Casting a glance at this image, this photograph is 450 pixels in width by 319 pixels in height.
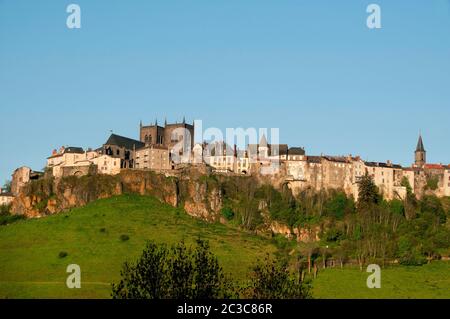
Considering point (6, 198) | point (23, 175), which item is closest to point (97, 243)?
point (23, 175)

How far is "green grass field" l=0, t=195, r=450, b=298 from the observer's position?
108188mm

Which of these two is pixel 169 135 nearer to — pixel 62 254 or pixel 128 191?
pixel 128 191

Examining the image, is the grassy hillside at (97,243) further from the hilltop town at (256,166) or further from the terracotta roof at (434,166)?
the terracotta roof at (434,166)

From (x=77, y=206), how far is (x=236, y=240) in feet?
92.3

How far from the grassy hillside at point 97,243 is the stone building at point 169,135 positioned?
2436 cm

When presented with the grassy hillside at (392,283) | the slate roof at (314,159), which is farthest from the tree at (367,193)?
the grassy hillside at (392,283)

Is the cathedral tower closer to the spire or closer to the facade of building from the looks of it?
the spire

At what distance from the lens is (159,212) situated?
453ft

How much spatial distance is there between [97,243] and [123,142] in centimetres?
3677

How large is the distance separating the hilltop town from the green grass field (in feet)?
38.2

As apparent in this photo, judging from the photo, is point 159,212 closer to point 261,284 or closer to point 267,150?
point 267,150

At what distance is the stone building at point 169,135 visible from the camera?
165 metres

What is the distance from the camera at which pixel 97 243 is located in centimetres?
12475
